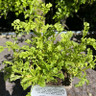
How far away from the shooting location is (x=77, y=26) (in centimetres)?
425

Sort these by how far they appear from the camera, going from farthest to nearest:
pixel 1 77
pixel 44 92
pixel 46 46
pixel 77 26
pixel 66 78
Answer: pixel 77 26 < pixel 1 77 < pixel 66 78 < pixel 46 46 < pixel 44 92

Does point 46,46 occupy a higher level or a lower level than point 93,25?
lower

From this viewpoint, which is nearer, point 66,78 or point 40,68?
point 40,68

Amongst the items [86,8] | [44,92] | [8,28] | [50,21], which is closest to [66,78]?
[44,92]

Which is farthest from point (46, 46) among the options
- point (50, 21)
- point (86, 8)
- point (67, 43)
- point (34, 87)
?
point (86, 8)

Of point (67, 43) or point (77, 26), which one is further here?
point (77, 26)

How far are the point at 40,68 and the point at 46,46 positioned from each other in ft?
1.06

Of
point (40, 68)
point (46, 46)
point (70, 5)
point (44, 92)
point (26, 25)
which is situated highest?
point (70, 5)

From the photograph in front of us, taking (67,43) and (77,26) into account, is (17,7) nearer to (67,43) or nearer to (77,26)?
(67,43)

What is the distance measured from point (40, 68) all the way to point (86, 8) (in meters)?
2.69

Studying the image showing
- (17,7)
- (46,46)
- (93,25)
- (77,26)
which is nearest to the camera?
(46,46)

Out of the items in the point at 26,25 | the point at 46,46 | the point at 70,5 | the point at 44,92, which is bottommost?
the point at 44,92

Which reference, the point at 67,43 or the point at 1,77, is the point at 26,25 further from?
the point at 1,77

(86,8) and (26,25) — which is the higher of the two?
(86,8)
